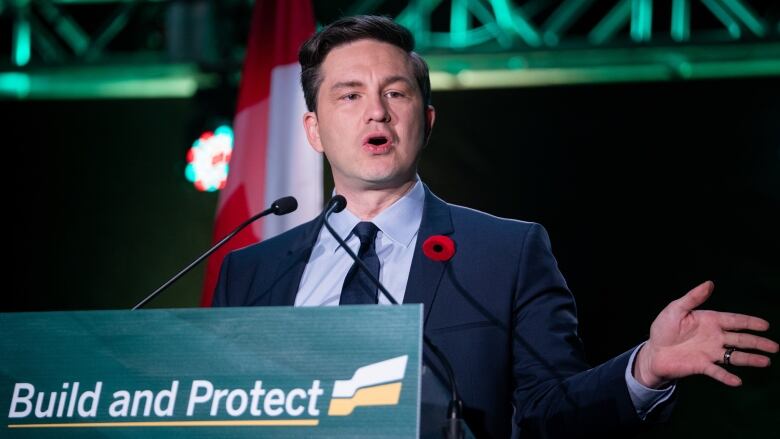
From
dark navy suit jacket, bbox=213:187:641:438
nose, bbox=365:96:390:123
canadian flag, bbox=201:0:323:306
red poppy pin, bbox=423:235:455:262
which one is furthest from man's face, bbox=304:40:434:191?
canadian flag, bbox=201:0:323:306

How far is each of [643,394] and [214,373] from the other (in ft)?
2.27

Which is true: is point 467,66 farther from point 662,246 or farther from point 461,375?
point 461,375

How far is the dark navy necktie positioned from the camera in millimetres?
1919

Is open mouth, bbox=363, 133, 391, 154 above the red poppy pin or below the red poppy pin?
above

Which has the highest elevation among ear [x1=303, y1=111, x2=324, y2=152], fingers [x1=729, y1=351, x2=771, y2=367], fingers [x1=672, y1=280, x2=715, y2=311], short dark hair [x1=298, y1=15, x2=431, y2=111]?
short dark hair [x1=298, y1=15, x2=431, y2=111]

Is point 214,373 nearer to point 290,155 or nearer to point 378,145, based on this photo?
point 378,145

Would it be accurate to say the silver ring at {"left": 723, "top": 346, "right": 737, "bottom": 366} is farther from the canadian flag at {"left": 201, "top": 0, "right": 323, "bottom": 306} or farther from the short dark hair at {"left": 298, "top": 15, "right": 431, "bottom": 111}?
the canadian flag at {"left": 201, "top": 0, "right": 323, "bottom": 306}

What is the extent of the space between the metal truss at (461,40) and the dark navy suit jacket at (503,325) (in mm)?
2685

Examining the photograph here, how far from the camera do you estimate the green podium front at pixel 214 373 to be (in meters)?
1.28

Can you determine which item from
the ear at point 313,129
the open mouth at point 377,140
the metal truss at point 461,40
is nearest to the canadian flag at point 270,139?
the metal truss at point 461,40

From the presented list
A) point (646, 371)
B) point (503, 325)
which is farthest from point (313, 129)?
point (646, 371)

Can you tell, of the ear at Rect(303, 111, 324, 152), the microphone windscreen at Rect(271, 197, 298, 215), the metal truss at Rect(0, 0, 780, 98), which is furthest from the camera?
the metal truss at Rect(0, 0, 780, 98)

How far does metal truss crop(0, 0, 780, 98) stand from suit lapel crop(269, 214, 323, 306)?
2665 mm

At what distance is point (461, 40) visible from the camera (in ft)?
15.5
